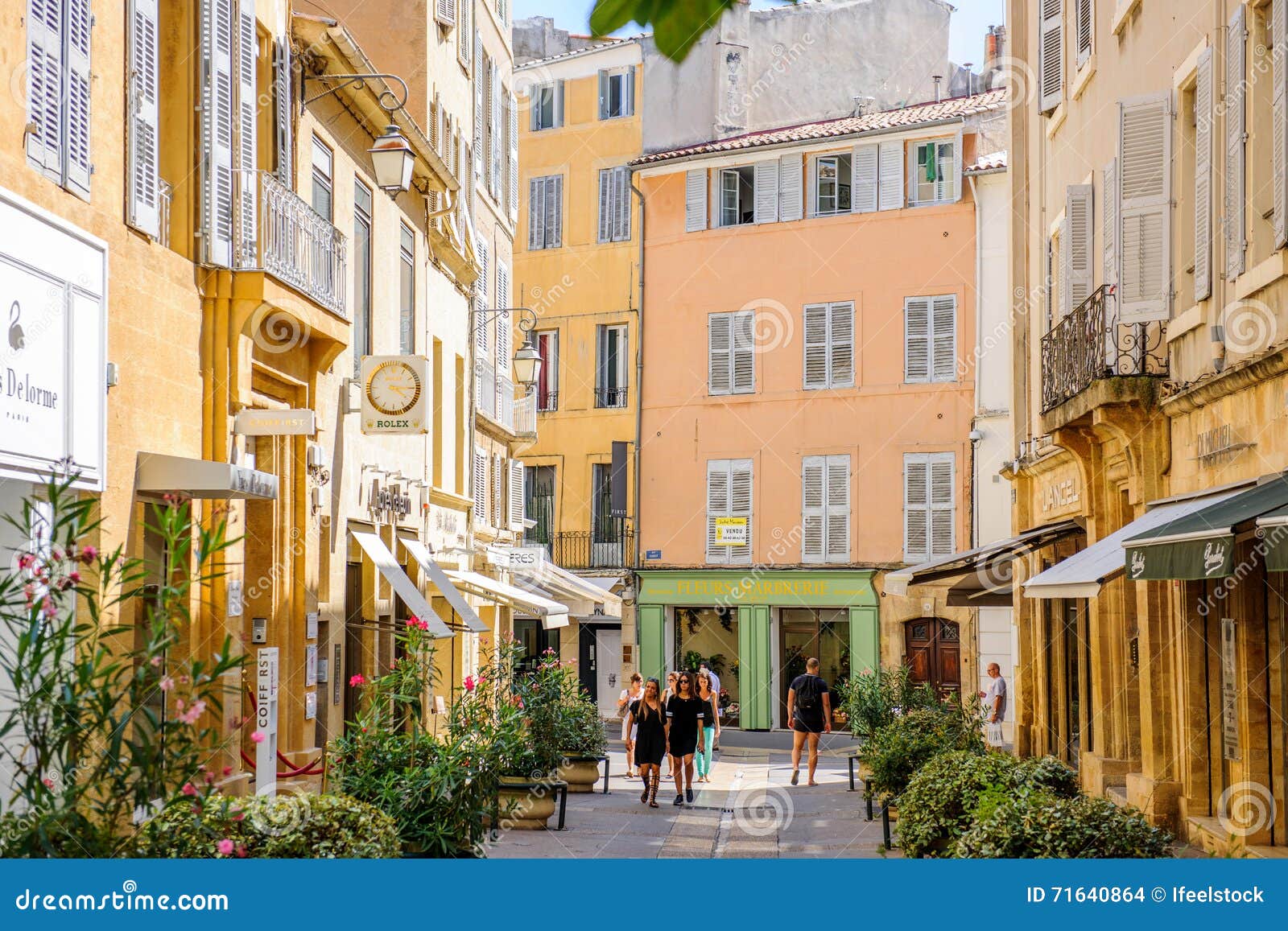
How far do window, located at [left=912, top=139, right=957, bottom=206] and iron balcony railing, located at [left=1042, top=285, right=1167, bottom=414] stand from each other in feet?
59.1

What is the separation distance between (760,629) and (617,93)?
13.3 metres

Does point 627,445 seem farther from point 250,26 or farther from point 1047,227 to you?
point 250,26

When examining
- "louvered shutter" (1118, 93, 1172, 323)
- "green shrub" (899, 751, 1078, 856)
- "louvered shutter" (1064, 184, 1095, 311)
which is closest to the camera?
"green shrub" (899, 751, 1078, 856)

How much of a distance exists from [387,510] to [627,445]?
1861cm

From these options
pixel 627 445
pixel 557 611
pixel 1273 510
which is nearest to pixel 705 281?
pixel 627 445

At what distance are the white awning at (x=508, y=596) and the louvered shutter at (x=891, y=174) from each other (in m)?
14.6

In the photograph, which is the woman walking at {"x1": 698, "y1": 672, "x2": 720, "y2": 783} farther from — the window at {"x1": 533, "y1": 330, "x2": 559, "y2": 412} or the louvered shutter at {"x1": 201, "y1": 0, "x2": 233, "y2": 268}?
the window at {"x1": 533, "y1": 330, "x2": 559, "y2": 412}

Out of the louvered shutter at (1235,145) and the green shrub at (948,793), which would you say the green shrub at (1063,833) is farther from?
the louvered shutter at (1235,145)

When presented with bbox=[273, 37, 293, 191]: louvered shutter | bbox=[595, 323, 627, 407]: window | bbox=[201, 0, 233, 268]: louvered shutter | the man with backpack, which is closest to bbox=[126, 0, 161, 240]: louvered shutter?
bbox=[201, 0, 233, 268]: louvered shutter

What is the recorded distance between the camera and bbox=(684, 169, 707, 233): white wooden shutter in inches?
1417

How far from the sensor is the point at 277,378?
14328 mm

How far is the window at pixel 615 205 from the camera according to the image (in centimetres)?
3794

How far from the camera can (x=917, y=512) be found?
32875 millimetres

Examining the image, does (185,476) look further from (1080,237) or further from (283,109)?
(1080,237)
